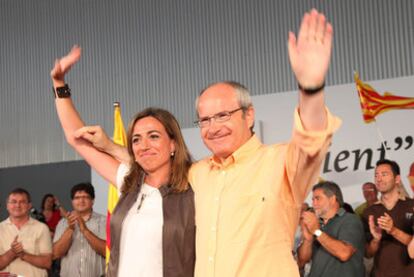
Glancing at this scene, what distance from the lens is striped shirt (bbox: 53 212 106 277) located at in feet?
17.7

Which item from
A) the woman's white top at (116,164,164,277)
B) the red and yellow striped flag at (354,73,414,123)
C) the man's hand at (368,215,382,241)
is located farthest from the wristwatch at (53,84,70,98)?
the red and yellow striped flag at (354,73,414,123)

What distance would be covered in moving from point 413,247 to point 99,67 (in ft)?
23.6

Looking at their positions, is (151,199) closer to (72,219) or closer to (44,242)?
(72,219)

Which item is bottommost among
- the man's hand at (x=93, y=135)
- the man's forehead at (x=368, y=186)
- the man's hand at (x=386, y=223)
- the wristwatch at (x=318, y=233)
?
the wristwatch at (x=318, y=233)

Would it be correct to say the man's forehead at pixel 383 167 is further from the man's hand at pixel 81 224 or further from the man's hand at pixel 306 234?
the man's hand at pixel 81 224

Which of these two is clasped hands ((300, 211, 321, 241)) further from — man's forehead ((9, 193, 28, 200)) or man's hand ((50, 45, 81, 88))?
man's hand ((50, 45, 81, 88))

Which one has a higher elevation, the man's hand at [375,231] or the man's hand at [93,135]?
the man's hand at [93,135]

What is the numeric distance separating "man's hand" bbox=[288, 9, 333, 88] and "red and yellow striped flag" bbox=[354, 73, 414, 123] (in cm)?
481

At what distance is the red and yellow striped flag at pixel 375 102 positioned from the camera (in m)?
6.57

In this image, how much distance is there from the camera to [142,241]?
254cm

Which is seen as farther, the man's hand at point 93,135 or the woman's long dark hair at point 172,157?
the man's hand at point 93,135

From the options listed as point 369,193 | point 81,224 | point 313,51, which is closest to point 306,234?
point 369,193

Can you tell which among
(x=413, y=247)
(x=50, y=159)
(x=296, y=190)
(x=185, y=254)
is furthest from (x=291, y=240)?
(x=50, y=159)

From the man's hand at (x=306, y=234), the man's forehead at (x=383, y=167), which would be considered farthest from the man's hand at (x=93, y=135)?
the man's forehead at (x=383, y=167)
